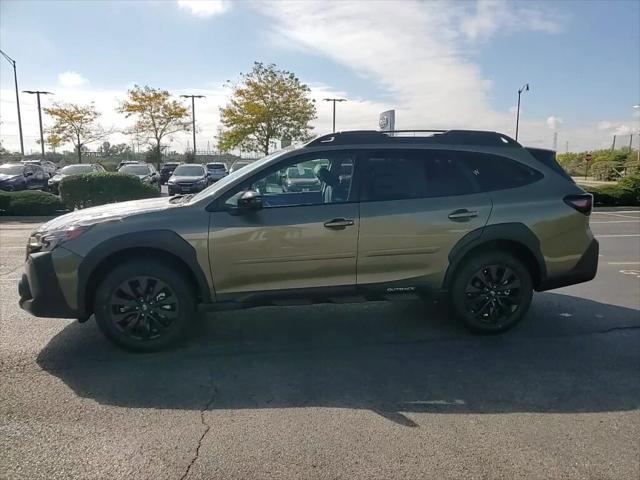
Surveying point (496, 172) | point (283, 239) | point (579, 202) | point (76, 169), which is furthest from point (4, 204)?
point (579, 202)

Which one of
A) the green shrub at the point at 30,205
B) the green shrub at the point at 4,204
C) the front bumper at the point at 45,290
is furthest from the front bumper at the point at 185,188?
the front bumper at the point at 45,290

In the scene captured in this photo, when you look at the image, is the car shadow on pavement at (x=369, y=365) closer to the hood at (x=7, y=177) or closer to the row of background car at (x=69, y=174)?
the row of background car at (x=69, y=174)

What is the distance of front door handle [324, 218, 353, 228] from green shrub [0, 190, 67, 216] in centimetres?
1229

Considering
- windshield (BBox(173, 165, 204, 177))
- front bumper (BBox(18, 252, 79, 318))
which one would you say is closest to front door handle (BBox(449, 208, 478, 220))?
front bumper (BBox(18, 252, 79, 318))

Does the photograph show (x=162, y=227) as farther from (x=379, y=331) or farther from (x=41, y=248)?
(x=379, y=331)

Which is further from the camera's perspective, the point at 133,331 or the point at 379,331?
the point at 379,331

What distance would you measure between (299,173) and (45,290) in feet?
7.65

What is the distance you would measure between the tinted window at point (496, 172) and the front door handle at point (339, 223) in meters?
1.32

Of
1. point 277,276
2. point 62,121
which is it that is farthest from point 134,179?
point 62,121

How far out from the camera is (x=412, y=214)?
13.6 feet

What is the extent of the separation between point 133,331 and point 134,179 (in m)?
10.9

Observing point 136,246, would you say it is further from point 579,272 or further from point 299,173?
point 579,272

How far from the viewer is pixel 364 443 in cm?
276

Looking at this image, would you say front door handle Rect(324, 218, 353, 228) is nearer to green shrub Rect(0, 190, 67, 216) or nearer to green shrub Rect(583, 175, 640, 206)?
green shrub Rect(0, 190, 67, 216)
